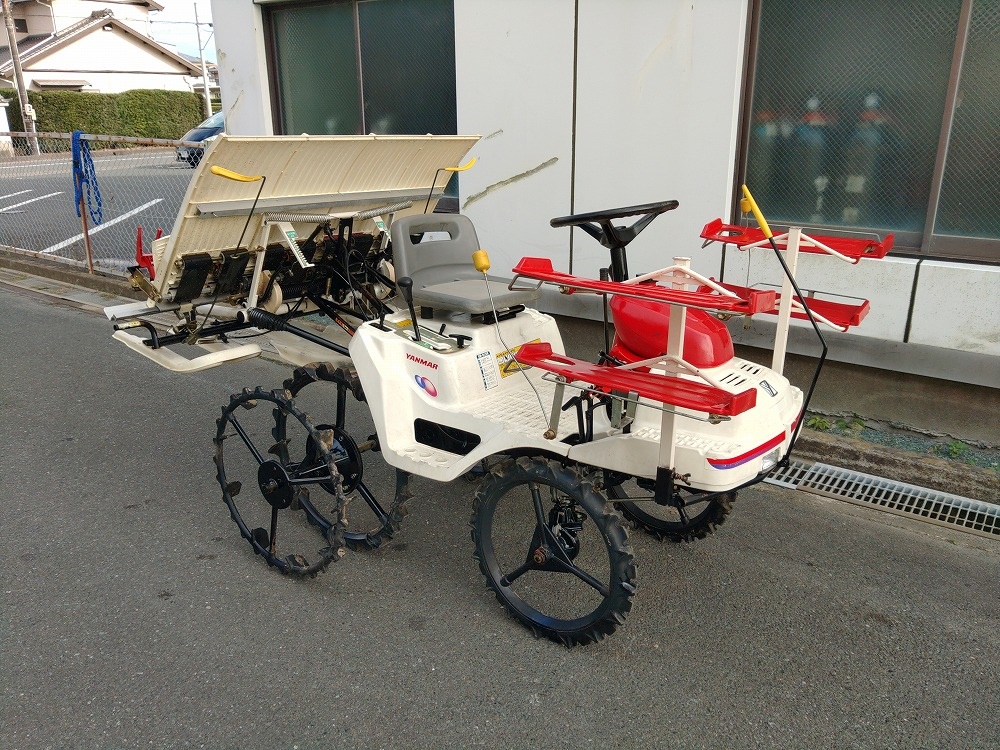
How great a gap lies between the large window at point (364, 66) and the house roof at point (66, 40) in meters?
39.6

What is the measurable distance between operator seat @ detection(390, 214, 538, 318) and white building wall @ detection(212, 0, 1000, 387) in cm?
210

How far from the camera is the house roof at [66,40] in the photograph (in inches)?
1604

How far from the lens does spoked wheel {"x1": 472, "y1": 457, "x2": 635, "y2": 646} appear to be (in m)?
2.90

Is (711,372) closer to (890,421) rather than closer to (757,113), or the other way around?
(890,421)

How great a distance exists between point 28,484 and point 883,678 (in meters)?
4.56

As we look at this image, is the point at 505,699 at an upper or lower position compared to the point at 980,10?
lower

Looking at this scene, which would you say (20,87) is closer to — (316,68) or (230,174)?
(316,68)

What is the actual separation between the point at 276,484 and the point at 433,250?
1.38m

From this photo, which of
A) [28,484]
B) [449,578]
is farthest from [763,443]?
[28,484]

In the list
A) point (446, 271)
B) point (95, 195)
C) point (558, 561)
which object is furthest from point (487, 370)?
point (95, 195)

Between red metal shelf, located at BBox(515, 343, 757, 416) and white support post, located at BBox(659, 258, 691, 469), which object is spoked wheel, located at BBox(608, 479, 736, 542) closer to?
white support post, located at BBox(659, 258, 691, 469)

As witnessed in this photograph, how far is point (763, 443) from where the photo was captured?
9.56 feet

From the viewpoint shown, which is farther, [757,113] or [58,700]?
[757,113]

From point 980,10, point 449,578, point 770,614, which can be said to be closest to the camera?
point 770,614
